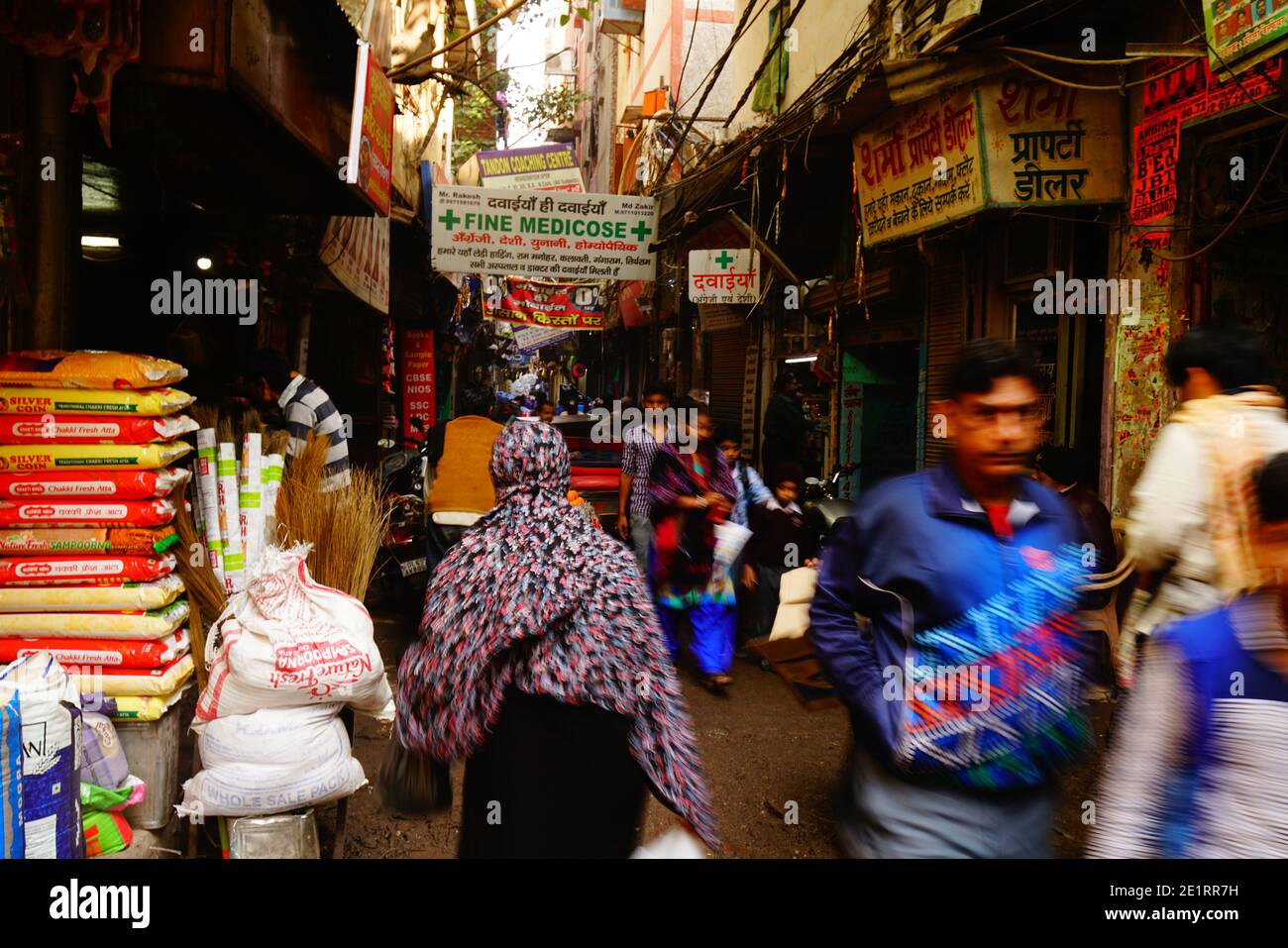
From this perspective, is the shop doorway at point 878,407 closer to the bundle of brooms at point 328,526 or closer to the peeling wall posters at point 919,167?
the peeling wall posters at point 919,167

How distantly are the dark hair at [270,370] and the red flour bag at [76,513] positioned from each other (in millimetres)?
2495

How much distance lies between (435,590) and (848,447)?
28.9 feet

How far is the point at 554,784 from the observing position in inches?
88.1

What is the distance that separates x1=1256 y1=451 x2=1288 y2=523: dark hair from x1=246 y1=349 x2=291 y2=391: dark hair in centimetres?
525

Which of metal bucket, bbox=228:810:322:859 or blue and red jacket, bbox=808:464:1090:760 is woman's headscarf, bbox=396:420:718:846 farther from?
metal bucket, bbox=228:810:322:859

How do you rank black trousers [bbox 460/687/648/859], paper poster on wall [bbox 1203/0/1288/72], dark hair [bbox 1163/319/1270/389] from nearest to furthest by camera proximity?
black trousers [bbox 460/687/648/859], dark hair [bbox 1163/319/1270/389], paper poster on wall [bbox 1203/0/1288/72]

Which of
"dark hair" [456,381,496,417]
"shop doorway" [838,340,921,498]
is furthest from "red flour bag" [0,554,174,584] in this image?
"shop doorway" [838,340,921,498]

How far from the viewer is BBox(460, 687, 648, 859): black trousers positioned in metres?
2.23

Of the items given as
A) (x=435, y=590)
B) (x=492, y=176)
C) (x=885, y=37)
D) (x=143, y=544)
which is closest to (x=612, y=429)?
(x=885, y=37)

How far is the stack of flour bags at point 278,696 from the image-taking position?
3012mm


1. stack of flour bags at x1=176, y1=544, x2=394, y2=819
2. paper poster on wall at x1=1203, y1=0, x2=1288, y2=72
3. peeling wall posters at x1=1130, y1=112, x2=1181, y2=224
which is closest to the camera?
stack of flour bags at x1=176, y1=544, x2=394, y2=819

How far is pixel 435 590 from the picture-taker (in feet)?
7.76

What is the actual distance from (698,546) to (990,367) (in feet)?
13.3

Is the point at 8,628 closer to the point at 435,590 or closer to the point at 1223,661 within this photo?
the point at 435,590
